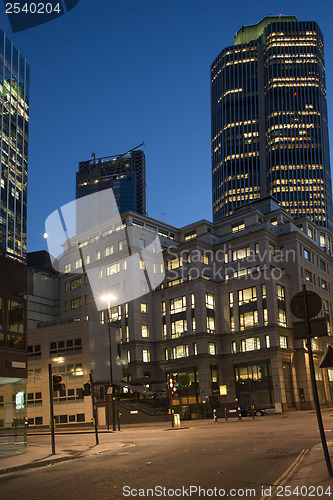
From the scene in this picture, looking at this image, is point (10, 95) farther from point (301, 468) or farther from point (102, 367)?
point (301, 468)

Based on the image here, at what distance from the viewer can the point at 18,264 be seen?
24.6m

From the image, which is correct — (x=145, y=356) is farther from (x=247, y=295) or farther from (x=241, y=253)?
(x=241, y=253)

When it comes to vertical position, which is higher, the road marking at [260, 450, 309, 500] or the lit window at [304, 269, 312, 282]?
the lit window at [304, 269, 312, 282]

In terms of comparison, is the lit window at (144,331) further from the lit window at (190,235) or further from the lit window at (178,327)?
the lit window at (190,235)

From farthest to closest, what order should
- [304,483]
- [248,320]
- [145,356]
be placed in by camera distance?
[145,356]
[248,320]
[304,483]

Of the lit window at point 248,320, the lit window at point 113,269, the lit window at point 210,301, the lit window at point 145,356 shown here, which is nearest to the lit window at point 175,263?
the lit window at point 210,301

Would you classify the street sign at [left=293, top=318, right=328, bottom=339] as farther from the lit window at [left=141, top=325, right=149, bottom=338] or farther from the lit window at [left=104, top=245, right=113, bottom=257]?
the lit window at [left=104, top=245, right=113, bottom=257]

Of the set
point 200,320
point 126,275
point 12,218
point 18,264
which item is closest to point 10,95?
point 12,218

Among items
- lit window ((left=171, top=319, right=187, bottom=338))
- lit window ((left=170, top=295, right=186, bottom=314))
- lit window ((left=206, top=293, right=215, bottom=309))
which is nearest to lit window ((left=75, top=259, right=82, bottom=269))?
lit window ((left=170, top=295, right=186, bottom=314))

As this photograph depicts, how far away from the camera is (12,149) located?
6796 inches

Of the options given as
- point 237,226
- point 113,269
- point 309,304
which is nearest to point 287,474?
point 309,304

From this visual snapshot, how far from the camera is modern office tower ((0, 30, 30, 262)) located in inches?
6486

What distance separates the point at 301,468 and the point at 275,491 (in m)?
3.04

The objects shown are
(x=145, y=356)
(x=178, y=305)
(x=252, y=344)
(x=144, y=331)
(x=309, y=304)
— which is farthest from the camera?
(x=144, y=331)
